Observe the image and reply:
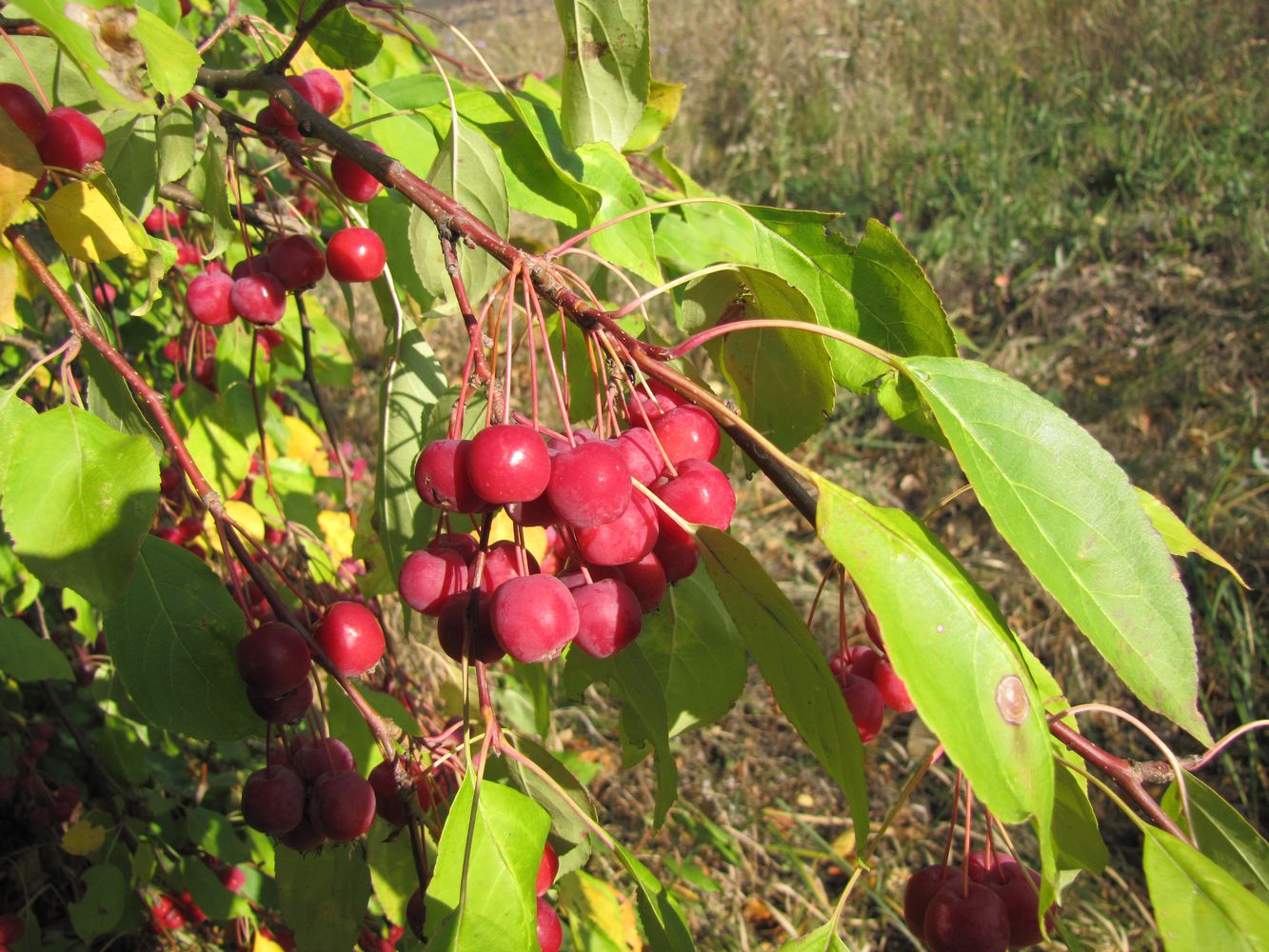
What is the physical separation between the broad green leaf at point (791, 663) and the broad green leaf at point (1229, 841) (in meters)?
0.36

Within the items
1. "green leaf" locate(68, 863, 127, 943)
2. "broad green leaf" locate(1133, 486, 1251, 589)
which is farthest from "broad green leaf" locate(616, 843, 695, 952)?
"green leaf" locate(68, 863, 127, 943)

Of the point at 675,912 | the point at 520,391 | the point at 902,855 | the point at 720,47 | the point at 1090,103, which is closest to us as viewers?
the point at 675,912

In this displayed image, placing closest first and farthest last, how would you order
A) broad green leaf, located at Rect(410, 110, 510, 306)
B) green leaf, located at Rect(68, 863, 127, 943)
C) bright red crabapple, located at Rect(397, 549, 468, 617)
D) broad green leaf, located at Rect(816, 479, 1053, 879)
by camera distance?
broad green leaf, located at Rect(816, 479, 1053, 879)
bright red crabapple, located at Rect(397, 549, 468, 617)
broad green leaf, located at Rect(410, 110, 510, 306)
green leaf, located at Rect(68, 863, 127, 943)

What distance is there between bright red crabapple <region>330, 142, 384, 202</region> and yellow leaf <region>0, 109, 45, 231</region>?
15.4 inches

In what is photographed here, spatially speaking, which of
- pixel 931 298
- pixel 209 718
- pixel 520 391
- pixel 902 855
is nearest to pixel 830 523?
pixel 931 298

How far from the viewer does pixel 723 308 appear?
3.20 ft

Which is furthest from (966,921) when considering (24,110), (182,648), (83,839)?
(83,839)

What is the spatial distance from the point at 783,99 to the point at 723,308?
21.2ft

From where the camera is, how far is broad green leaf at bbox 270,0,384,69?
3.70ft

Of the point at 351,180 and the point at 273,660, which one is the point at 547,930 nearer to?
the point at 273,660

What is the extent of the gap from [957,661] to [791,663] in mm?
147

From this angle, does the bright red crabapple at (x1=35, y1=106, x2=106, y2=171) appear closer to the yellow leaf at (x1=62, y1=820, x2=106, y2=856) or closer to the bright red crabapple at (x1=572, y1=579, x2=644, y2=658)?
the bright red crabapple at (x1=572, y1=579, x2=644, y2=658)

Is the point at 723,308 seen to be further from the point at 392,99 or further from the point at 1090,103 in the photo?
the point at 1090,103

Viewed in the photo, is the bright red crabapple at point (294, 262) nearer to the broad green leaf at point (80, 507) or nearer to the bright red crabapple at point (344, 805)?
the broad green leaf at point (80, 507)
